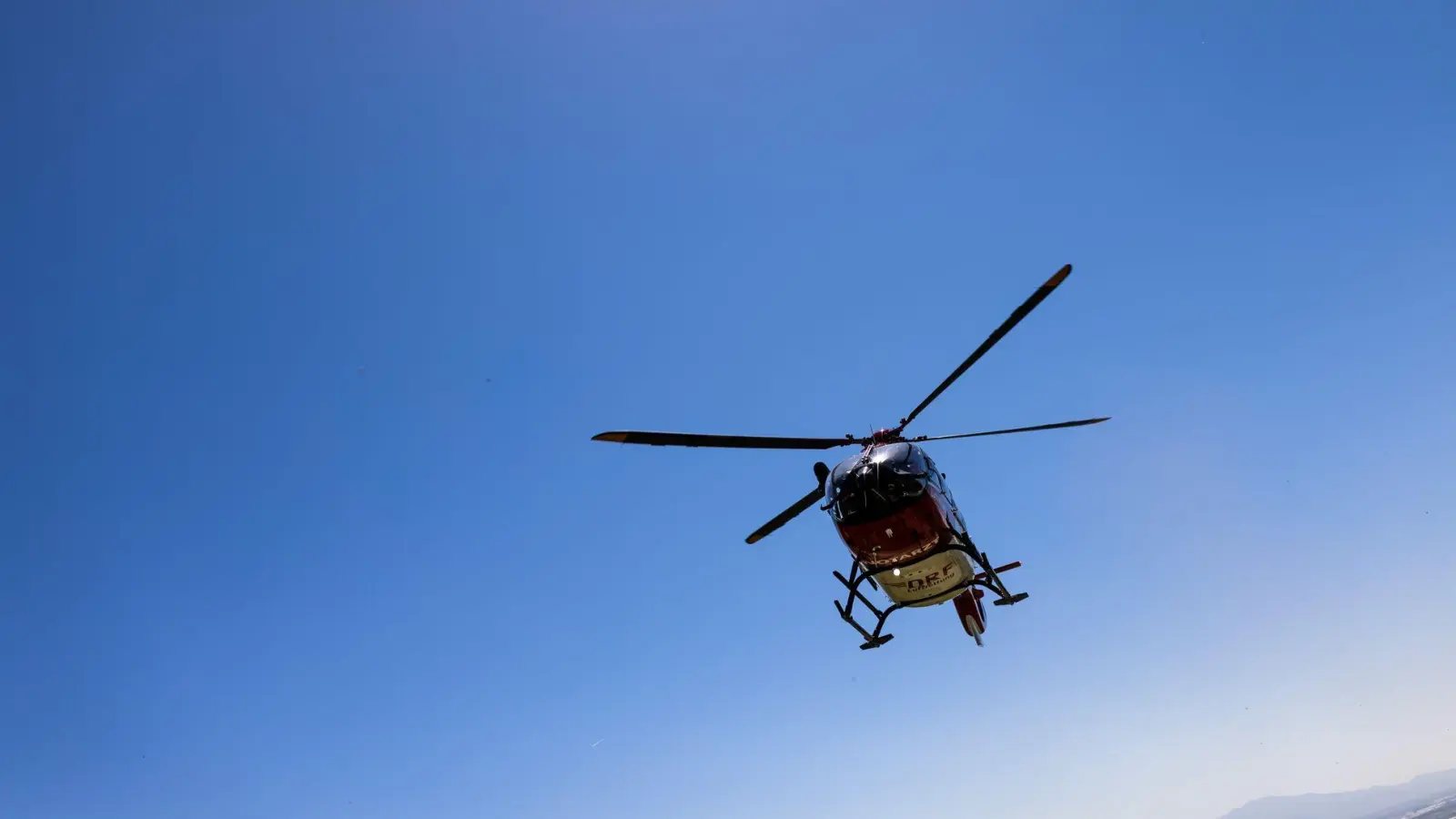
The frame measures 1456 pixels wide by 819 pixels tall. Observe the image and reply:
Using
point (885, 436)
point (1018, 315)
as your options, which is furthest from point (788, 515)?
point (1018, 315)

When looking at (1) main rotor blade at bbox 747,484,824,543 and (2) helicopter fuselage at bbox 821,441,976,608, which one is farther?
(1) main rotor blade at bbox 747,484,824,543

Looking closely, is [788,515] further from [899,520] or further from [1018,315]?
[1018,315]

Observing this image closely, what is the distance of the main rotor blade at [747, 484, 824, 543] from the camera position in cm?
1530

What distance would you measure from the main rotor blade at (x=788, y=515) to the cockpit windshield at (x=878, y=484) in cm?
140

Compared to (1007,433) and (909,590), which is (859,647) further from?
(1007,433)

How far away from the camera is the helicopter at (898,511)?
13.0 meters

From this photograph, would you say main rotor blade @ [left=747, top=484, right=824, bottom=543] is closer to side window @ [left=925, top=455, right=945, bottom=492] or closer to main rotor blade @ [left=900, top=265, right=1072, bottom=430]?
side window @ [left=925, top=455, right=945, bottom=492]

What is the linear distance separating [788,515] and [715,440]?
3.52 meters

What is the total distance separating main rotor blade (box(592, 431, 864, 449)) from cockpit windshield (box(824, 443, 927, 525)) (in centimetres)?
127

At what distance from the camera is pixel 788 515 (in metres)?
15.8

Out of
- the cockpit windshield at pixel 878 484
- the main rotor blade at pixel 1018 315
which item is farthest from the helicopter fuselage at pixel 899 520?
the main rotor blade at pixel 1018 315

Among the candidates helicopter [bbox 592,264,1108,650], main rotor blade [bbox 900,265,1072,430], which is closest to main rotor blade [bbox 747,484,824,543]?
helicopter [bbox 592,264,1108,650]

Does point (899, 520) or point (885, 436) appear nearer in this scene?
point (899, 520)

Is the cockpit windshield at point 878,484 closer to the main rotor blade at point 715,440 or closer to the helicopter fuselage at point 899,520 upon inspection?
the helicopter fuselage at point 899,520
